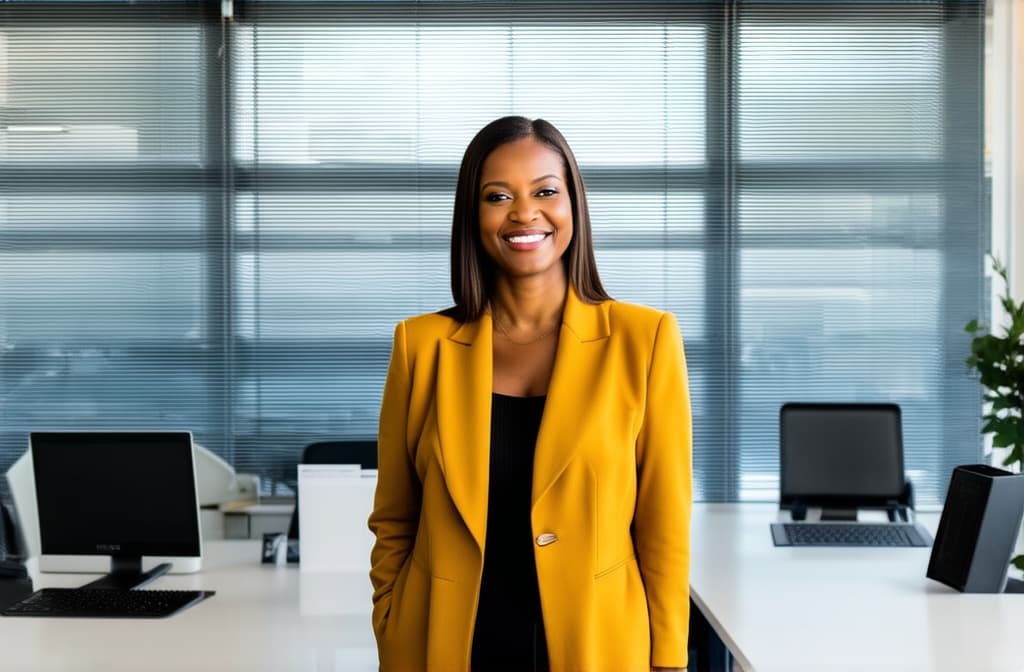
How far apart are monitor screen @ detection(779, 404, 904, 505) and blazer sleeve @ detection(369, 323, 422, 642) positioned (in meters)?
1.95

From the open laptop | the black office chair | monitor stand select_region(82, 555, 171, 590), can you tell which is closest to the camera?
monitor stand select_region(82, 555, 171, 590)

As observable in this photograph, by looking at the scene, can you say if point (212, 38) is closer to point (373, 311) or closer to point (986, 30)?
point (373, 311)

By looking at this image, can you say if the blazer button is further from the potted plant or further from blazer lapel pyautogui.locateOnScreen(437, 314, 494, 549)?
the potted plant

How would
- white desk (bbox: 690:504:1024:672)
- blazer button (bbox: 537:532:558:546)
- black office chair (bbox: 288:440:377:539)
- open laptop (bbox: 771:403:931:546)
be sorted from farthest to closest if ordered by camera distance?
black office chair (bbox: 288:440:377:539), open laptop (bbox: 771:403:931:546), white desk (bbox: 690:504:1024:672), blazer button (bbox: 537:532:558:546)

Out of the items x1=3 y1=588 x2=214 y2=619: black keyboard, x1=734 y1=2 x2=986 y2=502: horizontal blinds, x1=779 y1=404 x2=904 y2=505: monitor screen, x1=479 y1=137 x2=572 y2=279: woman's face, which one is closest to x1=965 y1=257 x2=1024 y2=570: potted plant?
x1=779 y1=404 x2=904 y2=505: monitor screen

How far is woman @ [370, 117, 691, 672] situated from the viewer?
1.64 meters

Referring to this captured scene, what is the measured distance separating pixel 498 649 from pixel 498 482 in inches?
10.7

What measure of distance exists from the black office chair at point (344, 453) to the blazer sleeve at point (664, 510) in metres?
2.42

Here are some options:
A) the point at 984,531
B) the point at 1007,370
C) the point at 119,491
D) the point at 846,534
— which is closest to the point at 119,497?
the point at 119,491

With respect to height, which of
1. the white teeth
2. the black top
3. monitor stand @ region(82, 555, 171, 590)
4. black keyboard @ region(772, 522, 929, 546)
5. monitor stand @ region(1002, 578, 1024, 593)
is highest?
the white teeth

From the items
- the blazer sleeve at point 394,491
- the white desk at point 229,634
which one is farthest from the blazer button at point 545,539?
the white desk at point 229,634

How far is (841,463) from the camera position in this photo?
3.43m

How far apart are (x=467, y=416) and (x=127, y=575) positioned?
1.61 m

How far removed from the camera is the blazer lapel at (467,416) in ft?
5.40
